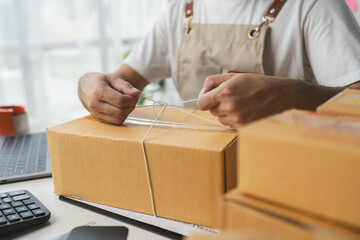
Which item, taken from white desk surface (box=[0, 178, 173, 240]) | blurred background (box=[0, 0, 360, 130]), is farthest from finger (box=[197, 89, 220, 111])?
blurred background (box=[0, 0, 360, 130])

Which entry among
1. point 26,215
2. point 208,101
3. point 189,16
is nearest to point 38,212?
point 26,215

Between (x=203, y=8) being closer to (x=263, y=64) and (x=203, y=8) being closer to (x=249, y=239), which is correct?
(x=263, y=64)

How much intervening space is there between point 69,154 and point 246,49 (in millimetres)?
628

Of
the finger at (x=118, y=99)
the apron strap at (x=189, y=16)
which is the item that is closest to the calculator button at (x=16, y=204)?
the finger at (x=118, y=99)

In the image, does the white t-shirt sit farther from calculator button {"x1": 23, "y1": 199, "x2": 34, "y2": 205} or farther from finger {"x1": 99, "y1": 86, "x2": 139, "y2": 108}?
calculator button {"x1": 23, "y1": 199, "x2": 34, "y2": 205}

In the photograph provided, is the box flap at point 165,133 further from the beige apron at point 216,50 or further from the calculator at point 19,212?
the beige apron at point 216,50

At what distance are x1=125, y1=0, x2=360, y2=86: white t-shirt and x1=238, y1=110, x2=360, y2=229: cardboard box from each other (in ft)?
2.05

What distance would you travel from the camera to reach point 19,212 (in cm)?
60

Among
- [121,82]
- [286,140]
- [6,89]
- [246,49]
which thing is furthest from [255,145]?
[6,89]

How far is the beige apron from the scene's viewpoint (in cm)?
101

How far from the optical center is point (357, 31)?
94 centimetres

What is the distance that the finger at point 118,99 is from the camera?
2.35ft

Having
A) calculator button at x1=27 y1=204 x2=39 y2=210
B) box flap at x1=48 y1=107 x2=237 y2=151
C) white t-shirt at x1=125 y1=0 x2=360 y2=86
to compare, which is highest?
white t-shirt at x1=125 y1=0 x2=360 y2=86

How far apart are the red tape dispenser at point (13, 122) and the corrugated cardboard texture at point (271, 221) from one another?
1.00 metres
